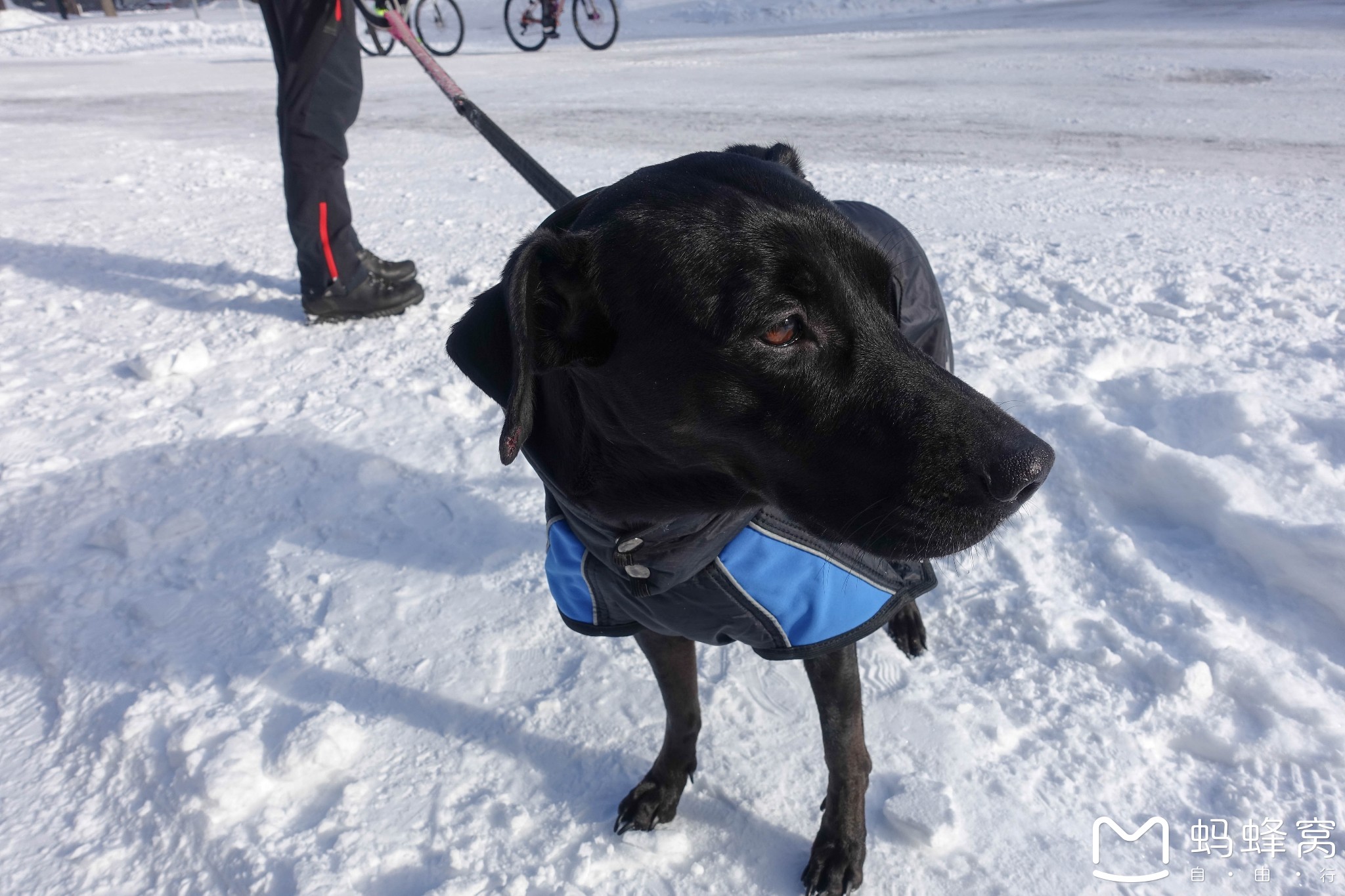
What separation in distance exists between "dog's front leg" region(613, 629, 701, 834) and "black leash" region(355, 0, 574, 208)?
119 cm

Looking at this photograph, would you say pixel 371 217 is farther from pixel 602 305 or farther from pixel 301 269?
pixel 602 305

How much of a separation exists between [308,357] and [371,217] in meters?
2.02

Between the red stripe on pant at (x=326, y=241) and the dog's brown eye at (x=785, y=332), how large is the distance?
329 centimetres

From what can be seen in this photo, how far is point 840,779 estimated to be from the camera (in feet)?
5.93

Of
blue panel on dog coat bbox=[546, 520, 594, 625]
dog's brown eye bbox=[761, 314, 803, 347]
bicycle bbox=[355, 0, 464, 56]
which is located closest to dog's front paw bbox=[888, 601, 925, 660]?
blue panel on dog coat bbox=[546, 520, 594, 625]

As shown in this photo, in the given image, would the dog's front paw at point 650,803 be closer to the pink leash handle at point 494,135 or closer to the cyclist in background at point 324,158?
the pink leash handle at point 494,135

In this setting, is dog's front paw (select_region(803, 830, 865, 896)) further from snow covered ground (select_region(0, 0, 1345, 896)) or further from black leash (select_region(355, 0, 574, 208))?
black leash (select_region(355, 0, 574, 208))

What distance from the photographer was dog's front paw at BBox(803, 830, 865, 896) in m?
1.78

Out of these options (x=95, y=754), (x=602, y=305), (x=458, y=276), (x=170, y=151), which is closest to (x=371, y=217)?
(x=458, y=276)

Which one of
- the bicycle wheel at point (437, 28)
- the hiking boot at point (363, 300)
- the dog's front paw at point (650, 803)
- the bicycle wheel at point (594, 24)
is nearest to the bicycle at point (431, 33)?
the bicycle wheel at point (437, 28)

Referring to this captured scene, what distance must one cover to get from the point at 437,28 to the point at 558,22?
2550 mm

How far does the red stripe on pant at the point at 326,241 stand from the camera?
392cm

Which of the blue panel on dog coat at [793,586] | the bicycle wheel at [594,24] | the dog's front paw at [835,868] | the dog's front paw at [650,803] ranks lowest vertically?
the dog's front paw at [650,803]

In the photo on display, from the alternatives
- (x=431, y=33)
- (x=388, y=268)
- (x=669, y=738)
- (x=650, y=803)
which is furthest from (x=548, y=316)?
(x=431, y=33)
